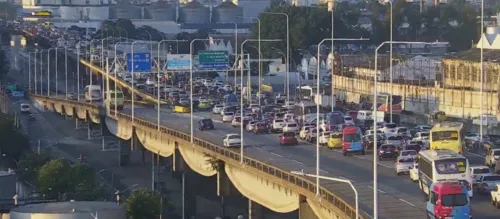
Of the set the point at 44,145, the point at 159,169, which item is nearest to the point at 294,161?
the point at 159,169

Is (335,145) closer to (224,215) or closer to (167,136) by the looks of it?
(224,215)

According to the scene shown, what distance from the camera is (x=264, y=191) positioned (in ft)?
135

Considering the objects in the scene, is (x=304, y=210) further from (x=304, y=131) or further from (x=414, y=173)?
(x=304, y=131)

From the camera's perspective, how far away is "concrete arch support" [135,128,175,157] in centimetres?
5972

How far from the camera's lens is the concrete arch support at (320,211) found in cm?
Answer: 3222

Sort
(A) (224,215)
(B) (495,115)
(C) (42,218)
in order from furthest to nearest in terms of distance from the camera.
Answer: (B) (495,115) < (A) (224,215) < (C) (42,218)

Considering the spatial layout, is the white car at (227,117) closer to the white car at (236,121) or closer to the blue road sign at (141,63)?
the white car at (236,121)

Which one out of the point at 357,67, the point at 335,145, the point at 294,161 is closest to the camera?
the point at 294,161

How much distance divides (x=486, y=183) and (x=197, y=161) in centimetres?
2065

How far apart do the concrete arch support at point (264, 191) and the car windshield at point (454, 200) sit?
8.27m

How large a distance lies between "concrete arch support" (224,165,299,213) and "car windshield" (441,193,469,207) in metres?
8.27

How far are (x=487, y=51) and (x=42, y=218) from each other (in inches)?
1484

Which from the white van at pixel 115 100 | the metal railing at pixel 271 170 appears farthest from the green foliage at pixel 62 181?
the white van at pixel 115 100

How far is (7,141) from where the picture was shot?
74.6 meters
